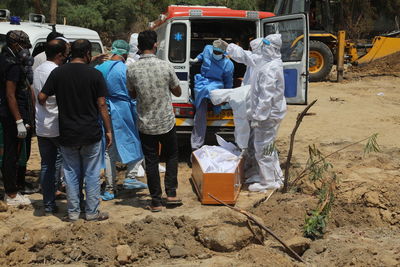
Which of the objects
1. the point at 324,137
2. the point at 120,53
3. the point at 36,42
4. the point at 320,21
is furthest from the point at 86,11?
the point at 120,53

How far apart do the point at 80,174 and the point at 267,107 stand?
215 centimetres

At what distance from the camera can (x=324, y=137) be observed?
340 inches

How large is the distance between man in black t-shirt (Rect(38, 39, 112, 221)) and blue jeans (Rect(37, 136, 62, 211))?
Answer: 290 millimetres

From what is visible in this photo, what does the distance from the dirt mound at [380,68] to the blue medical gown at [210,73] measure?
1124 centimetres

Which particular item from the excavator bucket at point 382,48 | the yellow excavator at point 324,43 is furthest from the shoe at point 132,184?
the excavator bucket at point 382,48

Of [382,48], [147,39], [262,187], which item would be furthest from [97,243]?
[382,48]

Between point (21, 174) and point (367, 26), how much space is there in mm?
22896

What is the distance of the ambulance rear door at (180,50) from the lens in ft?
22.2

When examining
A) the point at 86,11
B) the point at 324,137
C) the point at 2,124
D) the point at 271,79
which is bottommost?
the point at 324,137

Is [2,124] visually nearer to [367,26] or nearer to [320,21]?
[320,21]

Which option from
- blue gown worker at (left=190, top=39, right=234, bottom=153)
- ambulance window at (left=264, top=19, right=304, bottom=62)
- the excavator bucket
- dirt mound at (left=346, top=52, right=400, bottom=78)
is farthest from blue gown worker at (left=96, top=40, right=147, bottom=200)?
the excavator bucket

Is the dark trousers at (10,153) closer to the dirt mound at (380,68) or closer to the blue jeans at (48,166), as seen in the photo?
the blue jeans at (48,166)

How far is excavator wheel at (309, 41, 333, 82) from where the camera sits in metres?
15.0

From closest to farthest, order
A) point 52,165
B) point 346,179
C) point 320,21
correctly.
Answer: point 52,165 < point 346,179 < point 320,21
